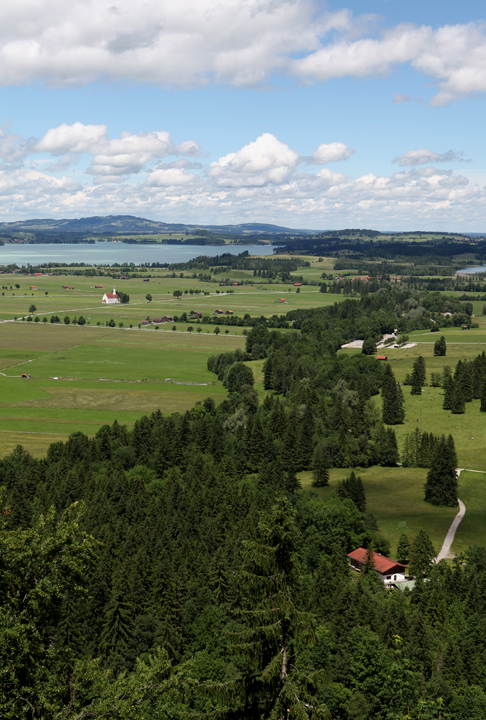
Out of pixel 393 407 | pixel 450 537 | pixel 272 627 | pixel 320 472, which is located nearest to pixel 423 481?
pixel 320 472

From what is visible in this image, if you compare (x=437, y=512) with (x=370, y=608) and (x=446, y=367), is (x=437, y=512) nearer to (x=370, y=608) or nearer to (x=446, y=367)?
(x=370, y=608)

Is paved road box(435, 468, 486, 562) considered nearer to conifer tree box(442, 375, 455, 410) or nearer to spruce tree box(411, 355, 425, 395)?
conifer tree box(442, 375, 455, 410)

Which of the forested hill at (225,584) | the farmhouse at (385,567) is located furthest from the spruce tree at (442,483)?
the farmhouse at (385,567)

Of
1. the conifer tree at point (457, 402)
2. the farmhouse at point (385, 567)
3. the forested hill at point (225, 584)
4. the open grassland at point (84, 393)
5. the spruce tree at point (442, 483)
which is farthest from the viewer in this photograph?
the conifer tree at point (457, 402)

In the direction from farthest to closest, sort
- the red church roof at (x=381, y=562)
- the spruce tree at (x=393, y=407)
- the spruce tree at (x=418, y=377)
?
1. the spruce tree at (x=418, y=377)
2. the spruce tree at (x=393, y=407)
3. the red church roof at (x=381, y=562)

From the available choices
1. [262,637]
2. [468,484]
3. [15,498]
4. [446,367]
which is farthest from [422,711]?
[446,367]

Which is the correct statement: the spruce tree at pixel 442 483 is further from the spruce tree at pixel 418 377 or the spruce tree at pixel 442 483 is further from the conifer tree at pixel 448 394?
the spruce tree at pixel 418 377

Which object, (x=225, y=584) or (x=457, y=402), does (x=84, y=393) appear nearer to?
(x=457, y=402)
